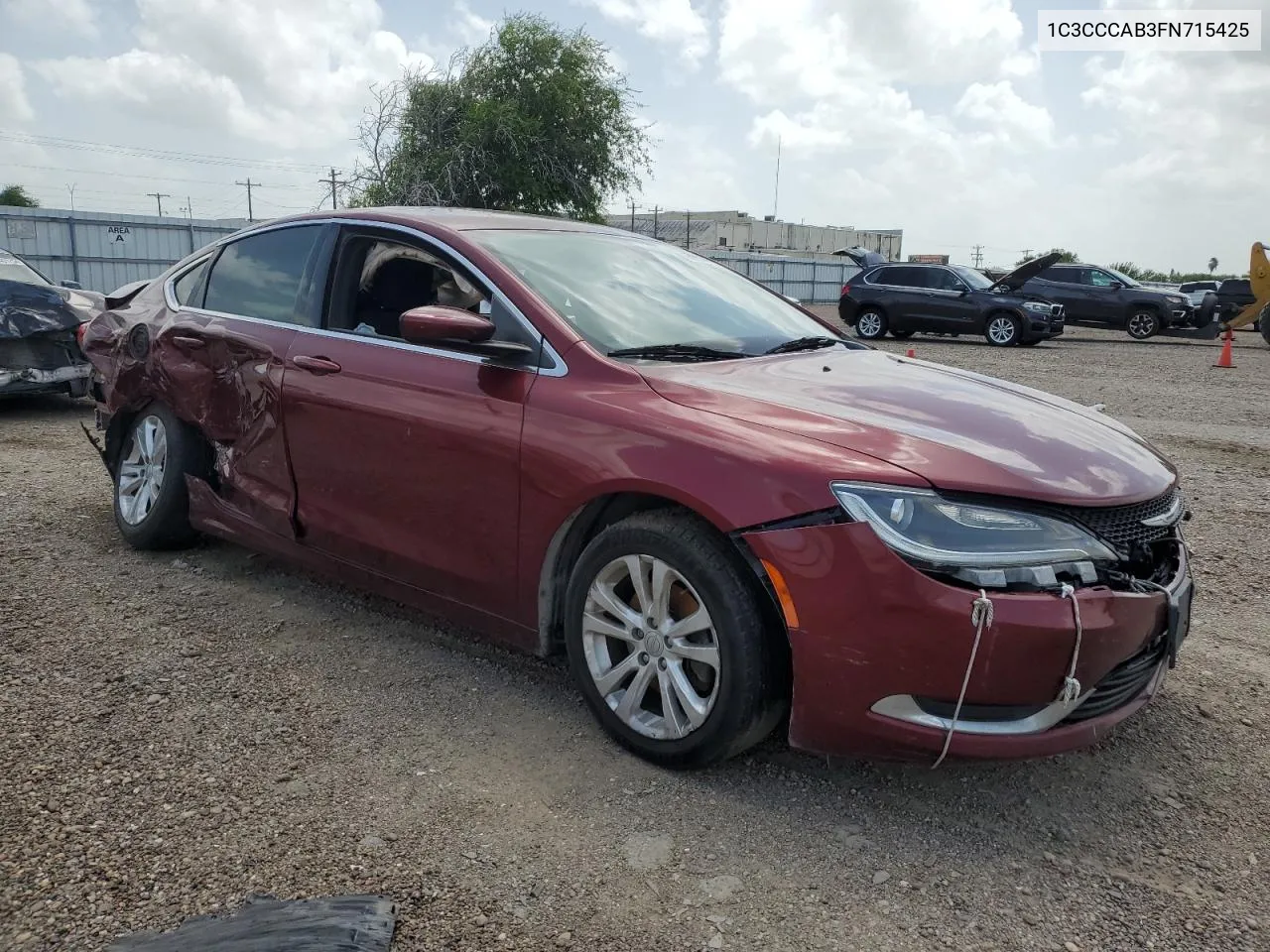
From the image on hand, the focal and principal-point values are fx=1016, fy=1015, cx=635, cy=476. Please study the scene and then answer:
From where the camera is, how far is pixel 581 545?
3172 mm

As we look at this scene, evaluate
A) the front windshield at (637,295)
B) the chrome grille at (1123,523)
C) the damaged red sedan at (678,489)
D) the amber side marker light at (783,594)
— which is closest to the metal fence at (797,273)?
the front windshield at (637,295)

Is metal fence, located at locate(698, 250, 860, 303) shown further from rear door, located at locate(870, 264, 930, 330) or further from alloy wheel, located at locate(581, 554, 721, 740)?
alloy wheel, located at locate(581, 554, 721, 740)

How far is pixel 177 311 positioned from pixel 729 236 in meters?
57.2

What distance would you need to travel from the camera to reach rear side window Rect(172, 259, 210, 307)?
15.2 feet

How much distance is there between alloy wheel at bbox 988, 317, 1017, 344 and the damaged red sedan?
53.9 ft

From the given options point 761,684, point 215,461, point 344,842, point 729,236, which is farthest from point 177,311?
point 729,236

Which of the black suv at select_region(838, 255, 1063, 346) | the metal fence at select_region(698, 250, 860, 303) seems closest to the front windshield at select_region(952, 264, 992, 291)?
the black suv at select_region(838, 255, 1063, 346)

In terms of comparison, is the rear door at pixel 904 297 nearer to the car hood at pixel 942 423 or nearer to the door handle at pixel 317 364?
the car hood at pixel 942 423

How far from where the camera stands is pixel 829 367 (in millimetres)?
3492

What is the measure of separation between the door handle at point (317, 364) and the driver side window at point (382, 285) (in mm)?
145

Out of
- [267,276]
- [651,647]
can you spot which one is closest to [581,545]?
[651,647]

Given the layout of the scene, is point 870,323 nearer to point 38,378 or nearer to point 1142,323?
point 1142,323

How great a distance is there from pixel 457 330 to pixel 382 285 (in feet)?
2.88

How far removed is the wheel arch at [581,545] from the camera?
2736mm
